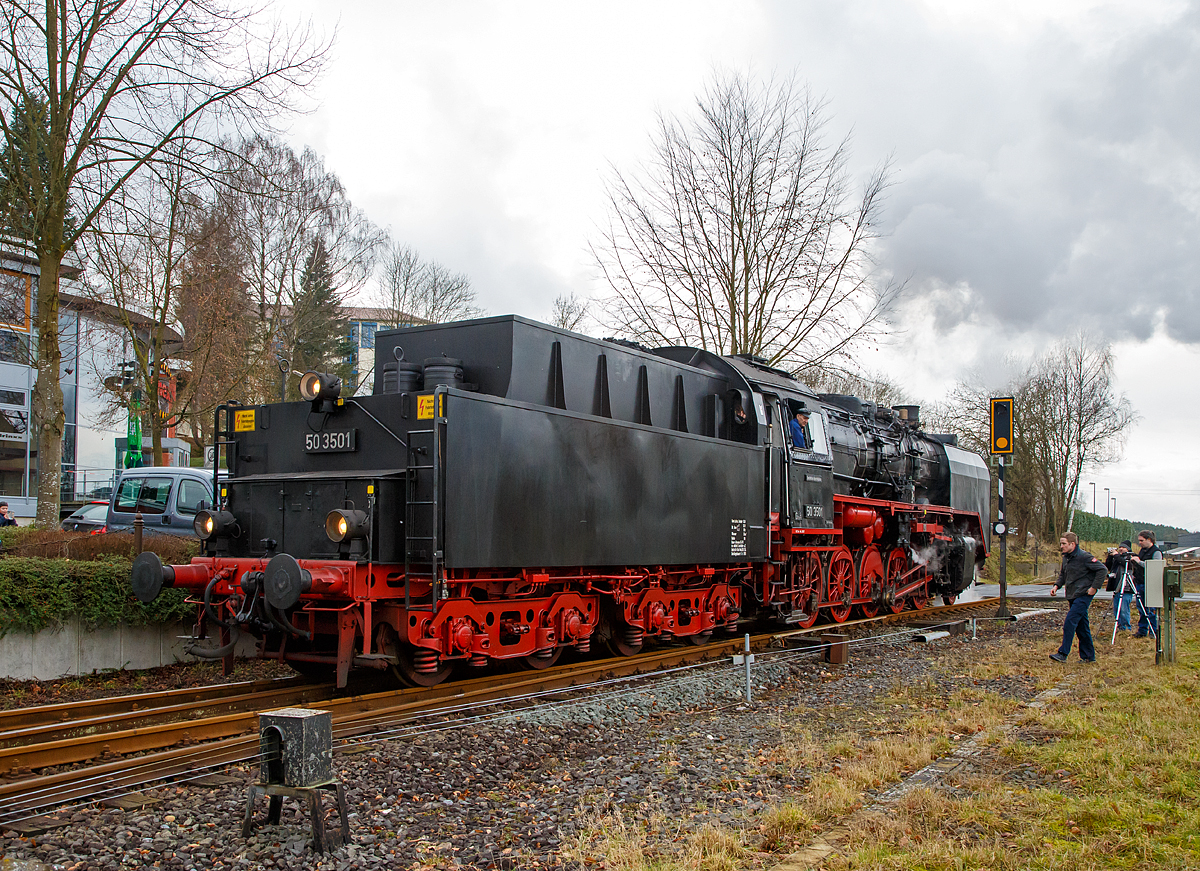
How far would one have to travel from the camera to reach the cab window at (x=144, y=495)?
14484 mm

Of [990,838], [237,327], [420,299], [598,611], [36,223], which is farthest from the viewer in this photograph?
[420,299]

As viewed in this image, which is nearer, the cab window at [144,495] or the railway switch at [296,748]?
the railway switch at [296,748]

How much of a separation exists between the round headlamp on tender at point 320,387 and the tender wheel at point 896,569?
11.0 metres

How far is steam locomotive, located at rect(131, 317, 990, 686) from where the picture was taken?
684cm

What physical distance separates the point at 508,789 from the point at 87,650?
5836 millimetres

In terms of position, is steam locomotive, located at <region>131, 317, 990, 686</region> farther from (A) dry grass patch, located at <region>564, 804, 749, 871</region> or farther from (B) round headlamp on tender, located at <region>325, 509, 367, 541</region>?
(A) dry grass patch, located at <region>564, 804, 749, 871</region>

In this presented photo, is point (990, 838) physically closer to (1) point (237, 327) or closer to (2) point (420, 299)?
(1) point (237, 327)

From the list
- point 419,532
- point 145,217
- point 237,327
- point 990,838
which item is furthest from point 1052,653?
point 237,327

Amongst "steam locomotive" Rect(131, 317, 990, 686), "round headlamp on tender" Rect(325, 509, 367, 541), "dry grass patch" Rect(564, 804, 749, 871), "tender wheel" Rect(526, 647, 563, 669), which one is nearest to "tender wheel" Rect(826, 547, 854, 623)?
"steam locomotive" Rect(131, 317, 990, 686)

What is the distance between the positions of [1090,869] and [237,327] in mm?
17244

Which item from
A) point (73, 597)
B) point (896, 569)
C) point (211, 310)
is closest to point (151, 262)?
point (211, 310)

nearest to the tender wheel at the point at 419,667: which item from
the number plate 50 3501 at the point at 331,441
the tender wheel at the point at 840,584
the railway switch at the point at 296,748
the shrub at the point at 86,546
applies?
the number plate 50 3501 at the point at 331,441

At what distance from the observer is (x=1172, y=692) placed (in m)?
8.28

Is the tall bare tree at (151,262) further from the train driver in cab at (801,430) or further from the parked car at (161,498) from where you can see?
the train driver in cab at (801,430)
